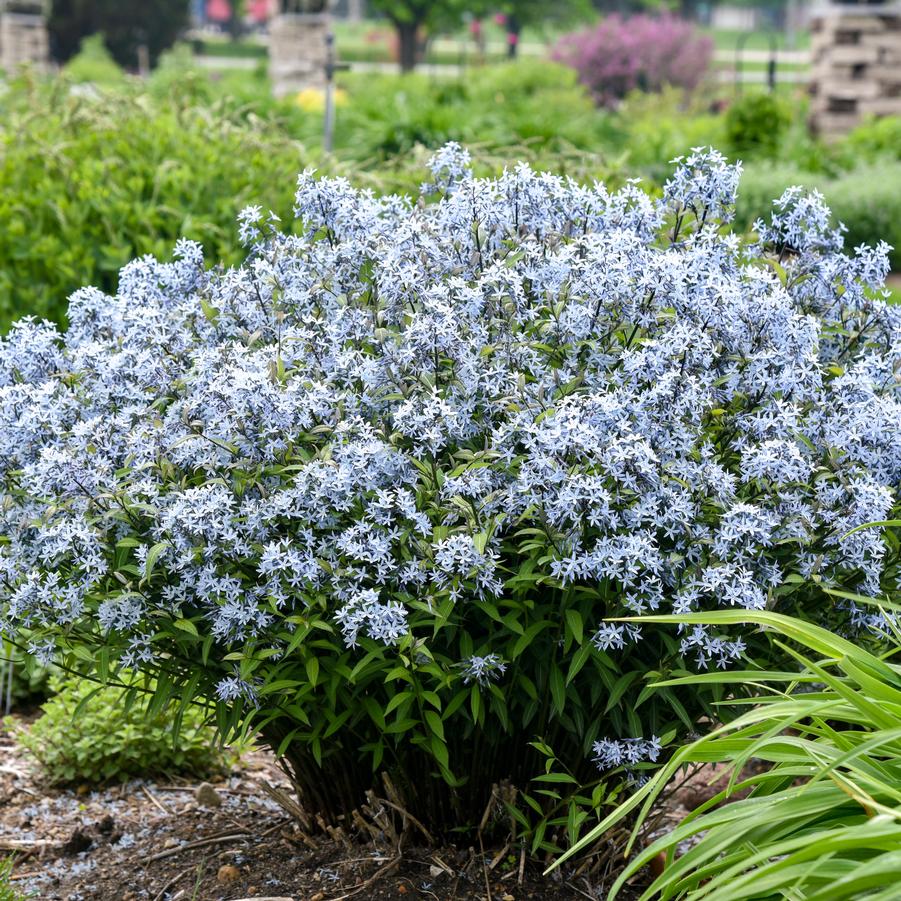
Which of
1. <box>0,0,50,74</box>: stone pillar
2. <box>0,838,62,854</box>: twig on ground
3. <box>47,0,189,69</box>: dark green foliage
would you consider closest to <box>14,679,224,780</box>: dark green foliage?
<box>0,838,62,854</box>: twig on ground

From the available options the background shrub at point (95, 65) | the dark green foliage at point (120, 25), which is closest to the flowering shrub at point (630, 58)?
the background shrub at point (95, 65)

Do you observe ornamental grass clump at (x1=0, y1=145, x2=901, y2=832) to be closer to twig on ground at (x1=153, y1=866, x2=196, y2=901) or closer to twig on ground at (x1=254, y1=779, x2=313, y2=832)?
twig on ground at (x1=254, y1=779, x2=313, y2=832)

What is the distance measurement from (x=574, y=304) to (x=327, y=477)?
702 millimetres

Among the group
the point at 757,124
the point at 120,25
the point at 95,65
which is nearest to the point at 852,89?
the point at 757,124

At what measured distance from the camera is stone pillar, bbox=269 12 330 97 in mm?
22047

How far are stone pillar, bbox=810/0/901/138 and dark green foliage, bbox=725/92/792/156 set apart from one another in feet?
3.99

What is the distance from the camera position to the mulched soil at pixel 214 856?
111 inches

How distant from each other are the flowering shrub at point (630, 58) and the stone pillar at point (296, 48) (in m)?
9.15

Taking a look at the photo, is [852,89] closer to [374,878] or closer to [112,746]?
[112,746]

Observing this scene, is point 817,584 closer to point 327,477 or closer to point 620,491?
point 620,491

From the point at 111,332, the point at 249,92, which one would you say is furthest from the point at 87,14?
the point at 111,332

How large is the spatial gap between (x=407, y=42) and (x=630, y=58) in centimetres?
1259

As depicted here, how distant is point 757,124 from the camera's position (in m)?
15.6

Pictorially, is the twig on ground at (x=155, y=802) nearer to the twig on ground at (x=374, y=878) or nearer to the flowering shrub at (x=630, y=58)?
the twig on ground at (x=374, y=878)
